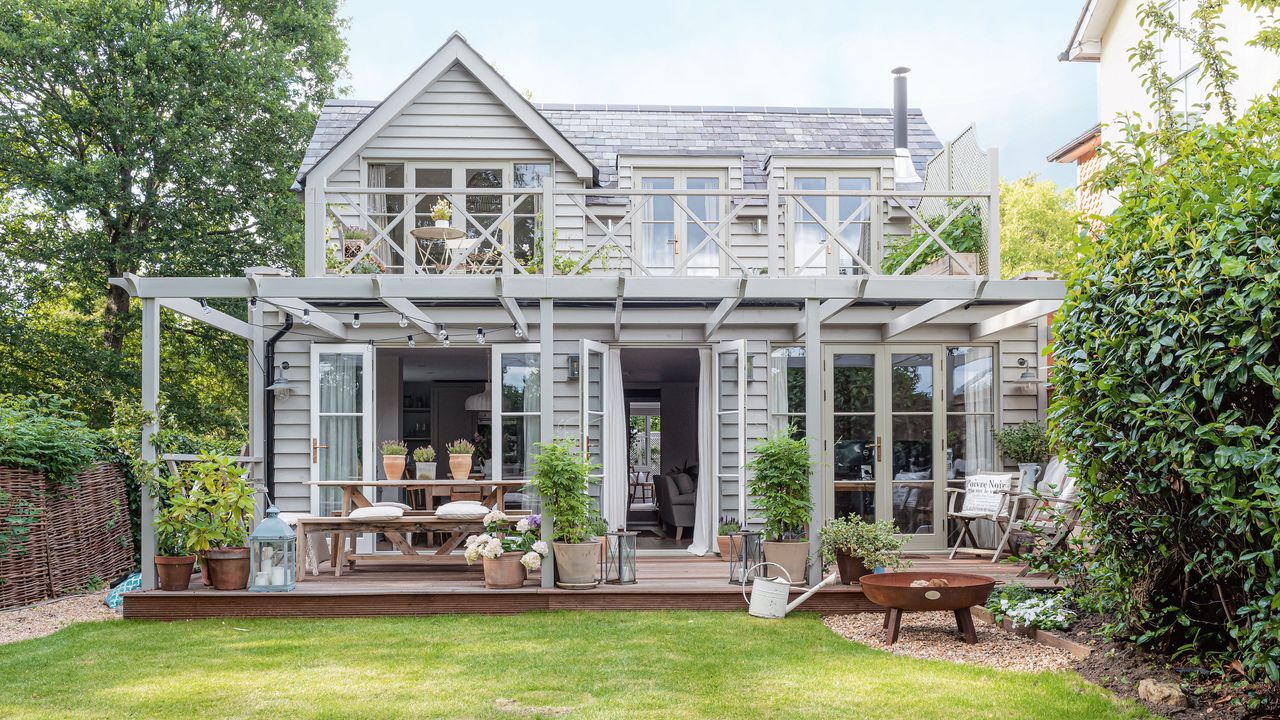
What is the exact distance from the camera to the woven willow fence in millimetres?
7324

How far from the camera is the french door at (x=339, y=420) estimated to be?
359 inches

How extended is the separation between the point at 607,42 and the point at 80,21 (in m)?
40.7

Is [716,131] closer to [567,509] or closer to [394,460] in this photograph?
[394,460]

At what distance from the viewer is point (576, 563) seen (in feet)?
23.4

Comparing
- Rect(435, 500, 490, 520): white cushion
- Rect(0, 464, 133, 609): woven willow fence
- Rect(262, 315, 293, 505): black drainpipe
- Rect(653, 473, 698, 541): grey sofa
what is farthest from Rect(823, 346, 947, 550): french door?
Rect(0, 464, 133, 609): woven willow fence

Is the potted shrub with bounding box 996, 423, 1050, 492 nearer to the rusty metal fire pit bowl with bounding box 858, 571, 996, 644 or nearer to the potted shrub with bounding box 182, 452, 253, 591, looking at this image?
the rusty metal fire pit bowl with bounding box 858, 571, 996, 644

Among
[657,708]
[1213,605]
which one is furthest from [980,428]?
[657,708]

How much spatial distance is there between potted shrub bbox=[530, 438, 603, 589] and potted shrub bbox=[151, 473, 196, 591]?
2.49 metres

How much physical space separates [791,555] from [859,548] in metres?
0.49

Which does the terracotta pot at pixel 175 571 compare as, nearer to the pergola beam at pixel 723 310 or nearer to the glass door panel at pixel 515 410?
the glass door panel at pixel 515 410

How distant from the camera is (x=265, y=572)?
7.10m

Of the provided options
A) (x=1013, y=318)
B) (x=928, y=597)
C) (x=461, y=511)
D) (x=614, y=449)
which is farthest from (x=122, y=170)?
(x=928, y=597)

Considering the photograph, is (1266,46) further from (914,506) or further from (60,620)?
(60,620)

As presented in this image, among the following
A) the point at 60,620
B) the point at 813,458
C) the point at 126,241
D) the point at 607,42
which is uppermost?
the point at 607,42
